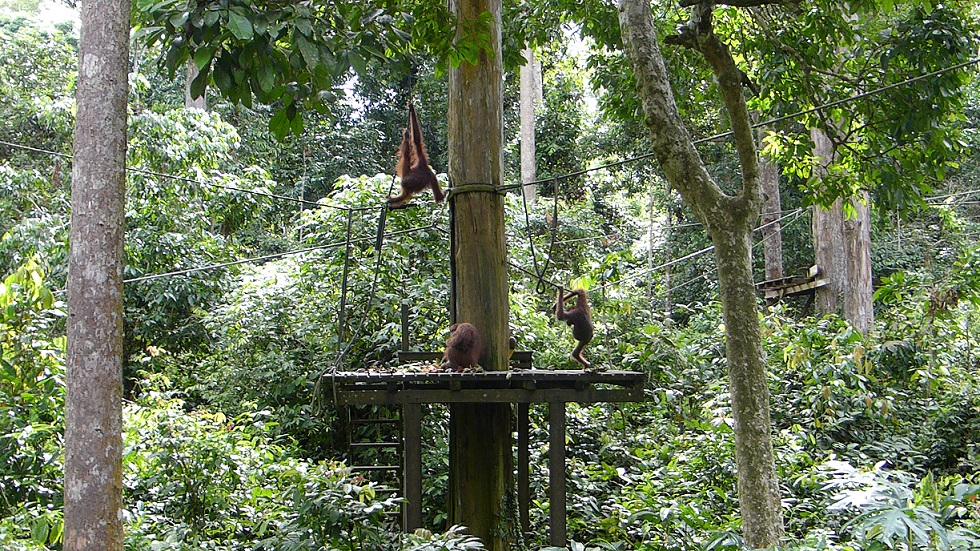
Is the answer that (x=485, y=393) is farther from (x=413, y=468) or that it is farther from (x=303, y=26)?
(x=303, y=26)

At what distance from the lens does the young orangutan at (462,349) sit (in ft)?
17.4

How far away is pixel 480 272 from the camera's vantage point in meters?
5.61

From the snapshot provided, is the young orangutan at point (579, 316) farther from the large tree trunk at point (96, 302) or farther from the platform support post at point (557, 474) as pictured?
the large tree trunk at point (96, 302)

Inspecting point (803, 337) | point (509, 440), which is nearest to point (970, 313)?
point (803, 337)

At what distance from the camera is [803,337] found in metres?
8.77

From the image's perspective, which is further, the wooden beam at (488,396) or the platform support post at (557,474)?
the platform support post at (557,474)

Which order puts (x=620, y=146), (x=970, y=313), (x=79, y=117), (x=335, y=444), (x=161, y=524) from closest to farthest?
(x=79, y=117)
(x=161, y=524)
(x=335, y=444)
(x=970, y=313)
(x=620, y=146)

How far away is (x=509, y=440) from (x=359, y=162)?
11.2m

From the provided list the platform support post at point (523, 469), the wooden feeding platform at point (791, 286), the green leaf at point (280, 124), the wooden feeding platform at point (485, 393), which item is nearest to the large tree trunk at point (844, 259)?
the wooden feeding platform at point (791, 286)

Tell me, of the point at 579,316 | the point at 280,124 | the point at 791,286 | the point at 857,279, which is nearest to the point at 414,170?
the point at 579,316

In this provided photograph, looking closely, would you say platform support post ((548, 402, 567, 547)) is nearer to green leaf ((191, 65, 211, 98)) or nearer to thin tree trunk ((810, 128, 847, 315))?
green leaf ((191, 65, 211, 98))

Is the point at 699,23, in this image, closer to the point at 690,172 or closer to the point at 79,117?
the point at 690,172

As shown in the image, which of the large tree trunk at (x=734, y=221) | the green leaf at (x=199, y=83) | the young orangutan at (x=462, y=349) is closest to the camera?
the green leaf at (x=199, y=83)

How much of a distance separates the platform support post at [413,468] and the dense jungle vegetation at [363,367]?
16cm
